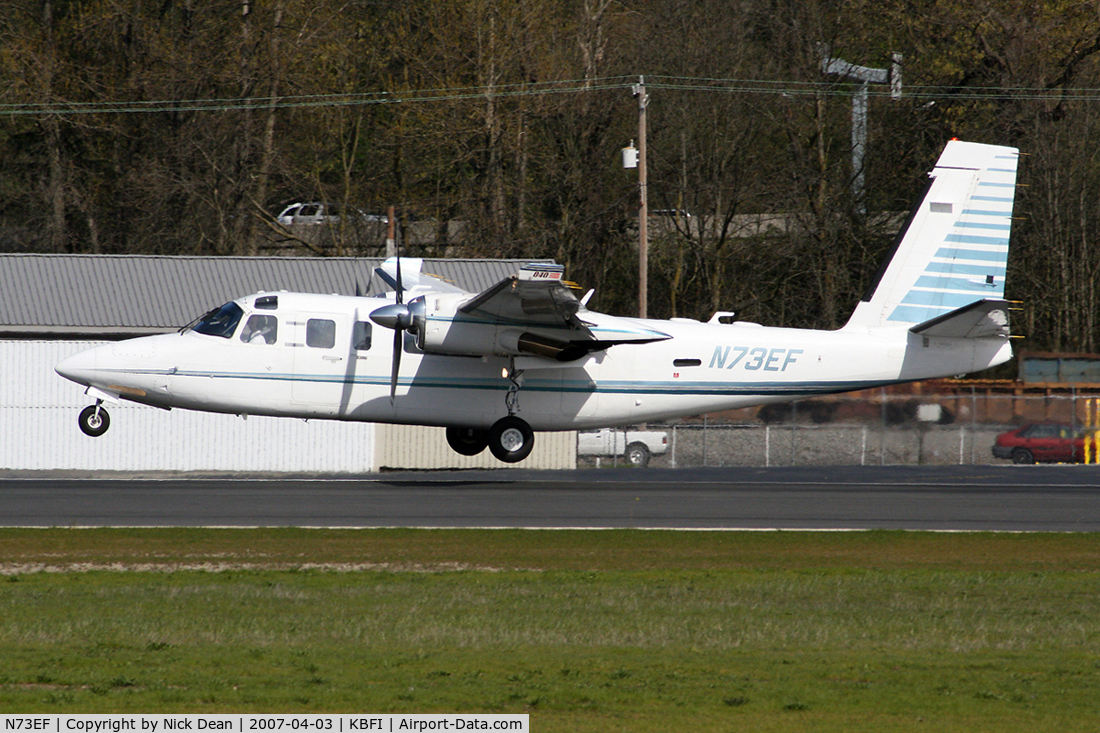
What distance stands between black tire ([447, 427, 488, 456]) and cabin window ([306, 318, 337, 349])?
3246 mm

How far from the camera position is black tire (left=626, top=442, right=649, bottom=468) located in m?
36.9

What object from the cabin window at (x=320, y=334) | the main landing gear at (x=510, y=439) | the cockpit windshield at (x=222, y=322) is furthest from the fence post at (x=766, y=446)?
the cockpit windshield at (x=222, y=322)

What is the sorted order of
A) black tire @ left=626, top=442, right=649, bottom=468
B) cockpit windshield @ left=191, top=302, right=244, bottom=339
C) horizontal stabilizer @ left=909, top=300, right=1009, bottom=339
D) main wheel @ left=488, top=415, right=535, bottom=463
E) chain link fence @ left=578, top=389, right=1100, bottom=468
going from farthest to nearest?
black tire @ left=626, top=442, right=649, bottom=468 → chain link fence @ left=578, top=389, right=1100, bottom=468 → main wheel @ left=488, top=415, right=535, bottom=463 → cockpit windshield @ left=191, top=302, right=244, bottom=339 → horizontal stabilizer @ left=909, top=300, right=1009, bottom=339

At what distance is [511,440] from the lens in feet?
72.8

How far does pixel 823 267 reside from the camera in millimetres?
44188

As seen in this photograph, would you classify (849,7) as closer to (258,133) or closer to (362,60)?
(362,60)

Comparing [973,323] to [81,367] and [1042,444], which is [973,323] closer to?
[1042,444]

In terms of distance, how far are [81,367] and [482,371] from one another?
24.9 feet

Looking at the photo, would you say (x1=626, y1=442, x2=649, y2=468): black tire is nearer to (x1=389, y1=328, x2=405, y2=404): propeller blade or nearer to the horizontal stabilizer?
the horizontal stabilizer

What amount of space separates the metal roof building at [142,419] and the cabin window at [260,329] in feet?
47.9

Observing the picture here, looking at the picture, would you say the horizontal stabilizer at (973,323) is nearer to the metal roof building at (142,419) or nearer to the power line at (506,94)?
the metal roof building at (142,419)

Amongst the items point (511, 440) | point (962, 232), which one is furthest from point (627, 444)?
point (962, 232)

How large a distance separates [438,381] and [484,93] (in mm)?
24036

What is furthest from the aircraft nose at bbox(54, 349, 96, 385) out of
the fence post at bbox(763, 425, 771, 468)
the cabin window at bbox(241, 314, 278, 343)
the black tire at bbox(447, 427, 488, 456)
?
the fence post at bbox(763, 425, 771, 468)
